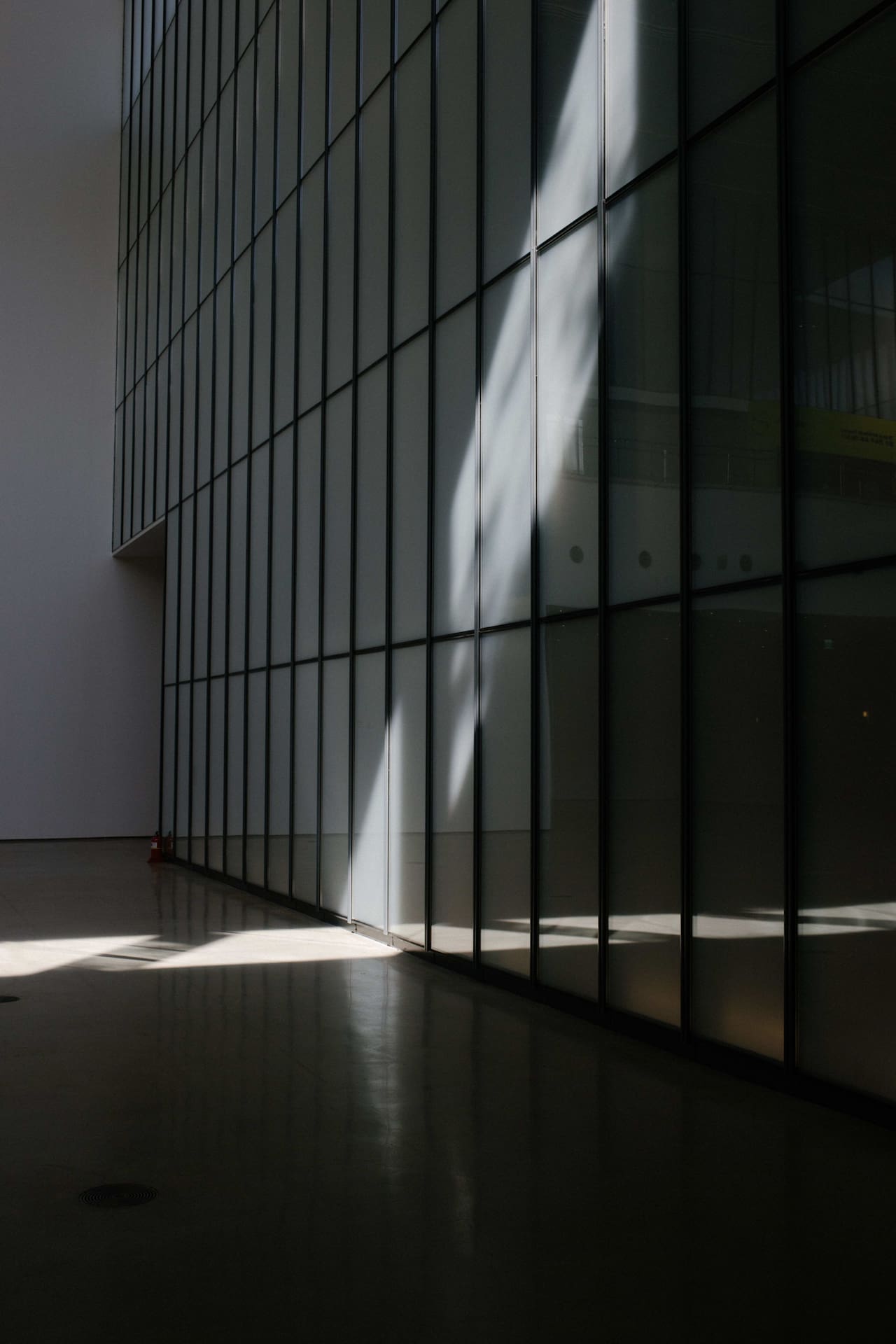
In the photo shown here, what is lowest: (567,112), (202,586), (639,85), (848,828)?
(848,828)

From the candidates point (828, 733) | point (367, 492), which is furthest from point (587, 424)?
point (367, 492)

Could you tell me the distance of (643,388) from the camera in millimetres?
10406

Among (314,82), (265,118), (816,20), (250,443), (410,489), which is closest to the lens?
(816,20)

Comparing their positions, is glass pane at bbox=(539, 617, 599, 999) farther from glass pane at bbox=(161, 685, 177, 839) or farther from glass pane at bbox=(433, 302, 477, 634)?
glass pane at bbox=(161, 685, 177, 839)

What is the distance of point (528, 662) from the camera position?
11914 millimetres

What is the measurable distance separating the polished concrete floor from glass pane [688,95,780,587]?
3.82m

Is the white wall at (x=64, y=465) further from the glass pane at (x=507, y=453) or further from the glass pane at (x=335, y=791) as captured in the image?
the glass pane at (x=507, y=453)

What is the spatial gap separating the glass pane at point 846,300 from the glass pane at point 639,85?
1.67 metres

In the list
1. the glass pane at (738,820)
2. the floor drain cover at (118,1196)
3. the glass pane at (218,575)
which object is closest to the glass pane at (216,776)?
the glass pane at (218,575)

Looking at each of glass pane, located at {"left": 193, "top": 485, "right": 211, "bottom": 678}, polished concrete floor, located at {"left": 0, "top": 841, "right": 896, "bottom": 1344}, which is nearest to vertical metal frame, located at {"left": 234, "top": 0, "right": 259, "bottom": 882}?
glass pane, located at {"left": 193, "top": 485, "right": 211, "bottom": 678}

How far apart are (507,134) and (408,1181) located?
33.1ft

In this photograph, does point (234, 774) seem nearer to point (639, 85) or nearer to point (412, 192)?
point (412, 192)

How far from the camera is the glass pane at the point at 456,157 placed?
13531 millimetres

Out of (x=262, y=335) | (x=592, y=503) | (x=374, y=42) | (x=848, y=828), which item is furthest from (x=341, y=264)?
(x=848, y=828)
